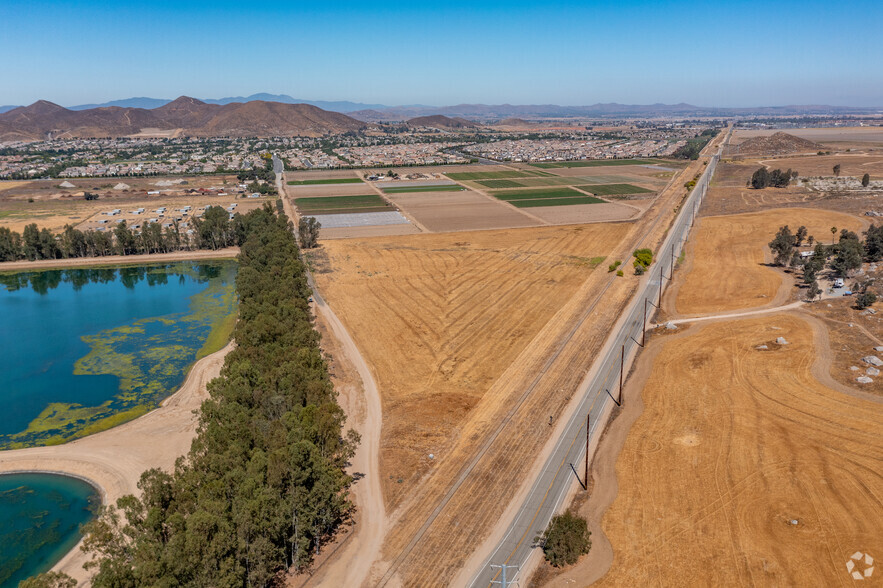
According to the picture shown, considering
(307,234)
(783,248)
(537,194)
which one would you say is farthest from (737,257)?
(307,234)

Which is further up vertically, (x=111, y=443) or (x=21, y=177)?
(x=21, y=177)

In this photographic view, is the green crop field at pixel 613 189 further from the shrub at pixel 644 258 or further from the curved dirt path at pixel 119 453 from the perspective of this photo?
the curved dirt path at pixel 119 453

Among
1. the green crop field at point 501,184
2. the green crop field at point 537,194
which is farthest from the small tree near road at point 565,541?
the green crop field at point 501,184

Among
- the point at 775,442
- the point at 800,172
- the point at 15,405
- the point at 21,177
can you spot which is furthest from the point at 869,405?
the point at 21,177

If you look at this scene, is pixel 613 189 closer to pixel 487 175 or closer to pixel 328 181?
pixel 487 175

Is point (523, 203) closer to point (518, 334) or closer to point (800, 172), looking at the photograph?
point (518, 334)

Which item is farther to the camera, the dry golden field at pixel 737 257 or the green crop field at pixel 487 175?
the green crop field at pixel 487 175

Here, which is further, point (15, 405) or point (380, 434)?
point (15, 405)
